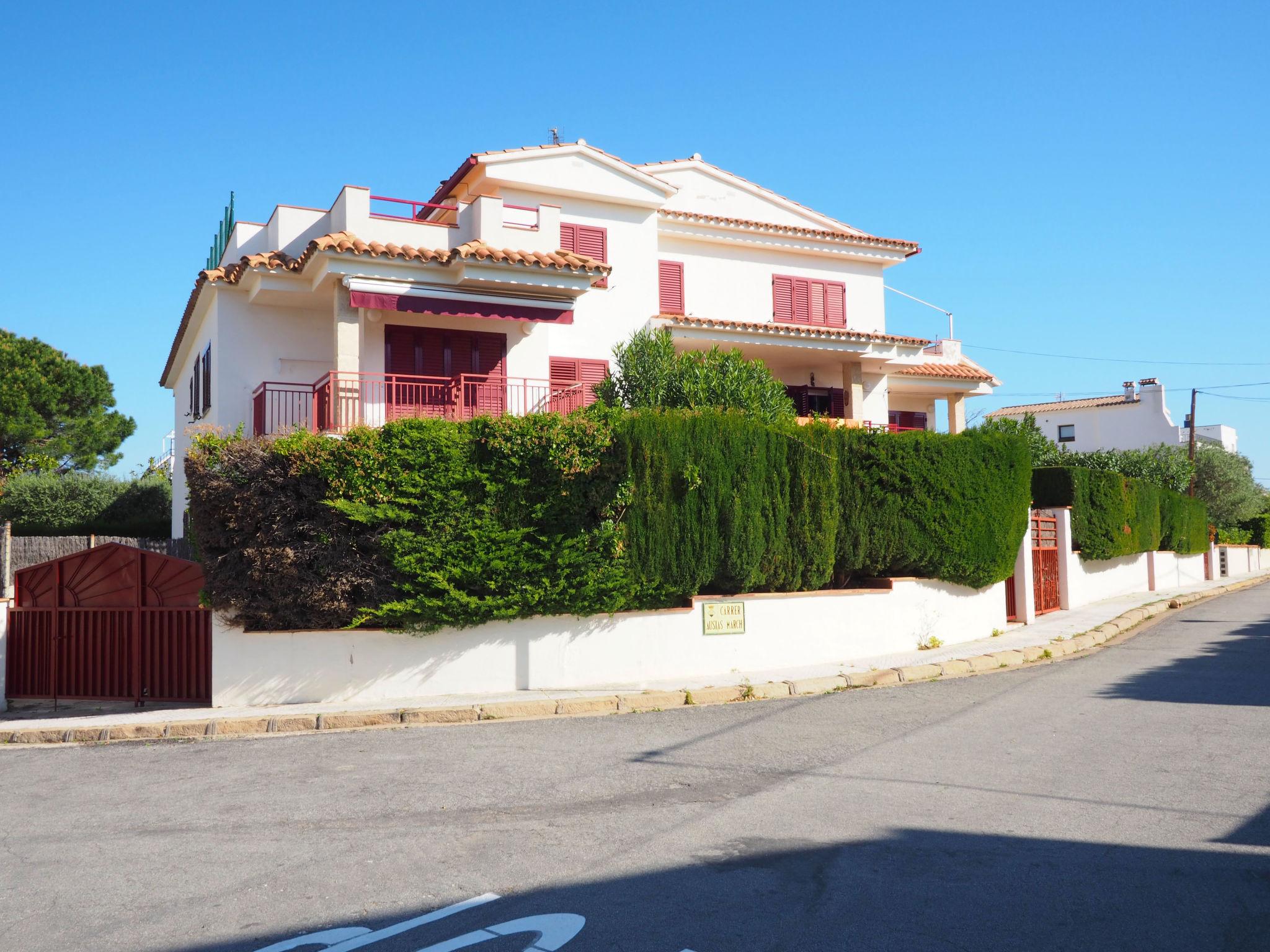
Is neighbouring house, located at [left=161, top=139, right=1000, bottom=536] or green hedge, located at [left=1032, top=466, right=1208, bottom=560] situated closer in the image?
neighbouring house, located at [left=161, top=139, right=1000, bottom=536]

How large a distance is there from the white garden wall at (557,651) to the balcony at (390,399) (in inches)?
161

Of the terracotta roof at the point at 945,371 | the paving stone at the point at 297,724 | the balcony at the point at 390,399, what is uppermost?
the terracotta roof at the point at 945,371

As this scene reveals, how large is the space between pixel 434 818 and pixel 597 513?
298 inches

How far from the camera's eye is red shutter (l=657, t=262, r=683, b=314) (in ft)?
79.6

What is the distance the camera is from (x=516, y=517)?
14.0m

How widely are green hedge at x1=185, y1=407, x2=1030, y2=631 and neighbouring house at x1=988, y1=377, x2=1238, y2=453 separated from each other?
161ft

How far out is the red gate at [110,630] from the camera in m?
13.9

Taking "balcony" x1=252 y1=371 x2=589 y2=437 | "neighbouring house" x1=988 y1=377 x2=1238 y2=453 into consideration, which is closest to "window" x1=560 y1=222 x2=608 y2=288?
"balcony" x1=252 y1=371 x2=589 y2=437

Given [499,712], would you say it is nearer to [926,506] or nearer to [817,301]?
[926,506]

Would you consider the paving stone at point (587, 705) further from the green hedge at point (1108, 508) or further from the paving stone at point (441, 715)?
the green hedge at point (1108, 508)

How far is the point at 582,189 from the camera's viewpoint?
2230cm

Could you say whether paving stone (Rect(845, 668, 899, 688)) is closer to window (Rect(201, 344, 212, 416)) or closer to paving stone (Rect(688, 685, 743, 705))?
paving stone (Rect(688, 685, 743, 705))

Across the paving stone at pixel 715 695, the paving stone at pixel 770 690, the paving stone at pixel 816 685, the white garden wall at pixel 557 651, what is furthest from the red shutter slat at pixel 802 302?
the paving stone at pixel 715 695

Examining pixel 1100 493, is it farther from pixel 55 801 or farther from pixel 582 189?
pixel 55 801
